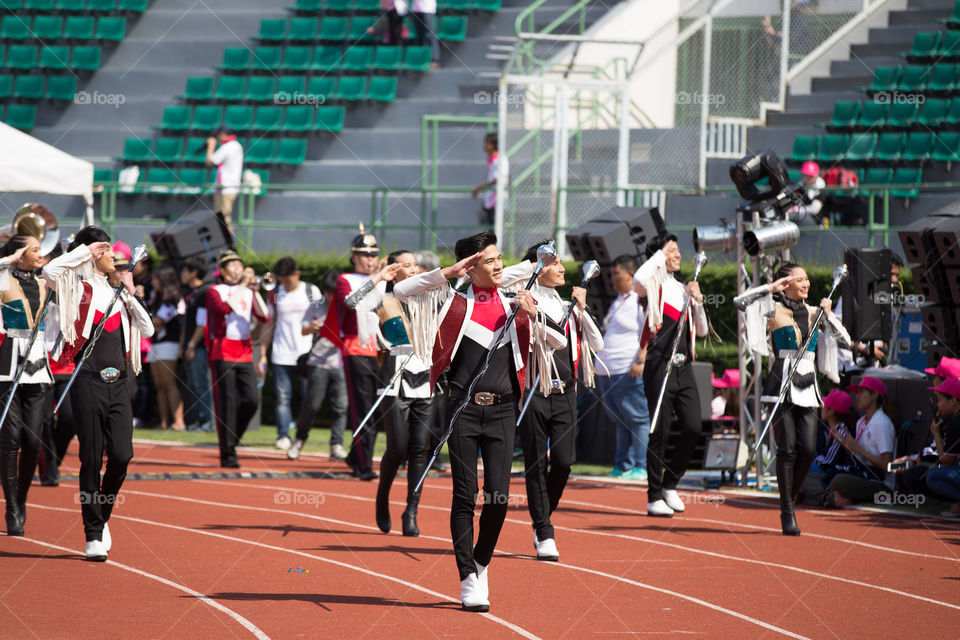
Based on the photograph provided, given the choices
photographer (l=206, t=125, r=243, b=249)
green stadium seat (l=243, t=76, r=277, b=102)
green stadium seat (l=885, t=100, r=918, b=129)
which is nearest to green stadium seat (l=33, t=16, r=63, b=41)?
green stadium seat (l=243, t=76, r=277, b=102)

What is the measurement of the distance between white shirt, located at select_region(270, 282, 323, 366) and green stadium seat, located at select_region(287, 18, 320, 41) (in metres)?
11.8

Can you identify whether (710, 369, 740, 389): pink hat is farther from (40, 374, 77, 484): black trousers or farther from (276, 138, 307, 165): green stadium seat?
(276, 138, 307, 165): green stadium seat

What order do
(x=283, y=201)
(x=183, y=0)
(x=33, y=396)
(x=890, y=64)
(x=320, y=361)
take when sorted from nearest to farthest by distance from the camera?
(x=33, y=396), (x=320, y=361), (x=890, y=64), (x=283, y=201), (x=183, y=0)

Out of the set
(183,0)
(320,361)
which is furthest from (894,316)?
(183,0)

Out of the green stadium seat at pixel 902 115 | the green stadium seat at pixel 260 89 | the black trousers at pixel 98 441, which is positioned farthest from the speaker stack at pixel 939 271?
the green stadium seat at pixel 260 89

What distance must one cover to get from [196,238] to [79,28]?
12.9 metres

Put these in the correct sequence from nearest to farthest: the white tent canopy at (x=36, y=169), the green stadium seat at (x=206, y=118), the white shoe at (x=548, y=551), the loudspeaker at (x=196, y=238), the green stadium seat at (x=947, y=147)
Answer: the white shoe at (x=548, y=551) → the white tent canopy at (x=36, y=169) → the loudspeaker at (x=196, y=238) → the green stadium seat at (x=947, y=147) → the green stadium seat at (x=206, y=118)

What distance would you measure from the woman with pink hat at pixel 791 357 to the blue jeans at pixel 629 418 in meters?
3.11

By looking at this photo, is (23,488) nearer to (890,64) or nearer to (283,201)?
(283,201)

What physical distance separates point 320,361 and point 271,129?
10.9 metres

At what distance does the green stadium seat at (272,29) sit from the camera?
86.6 feet

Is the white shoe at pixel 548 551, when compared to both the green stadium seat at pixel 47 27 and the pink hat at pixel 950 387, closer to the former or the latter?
the pink hat at pixel 950 387

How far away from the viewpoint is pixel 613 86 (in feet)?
59.9

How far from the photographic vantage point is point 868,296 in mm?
11898
